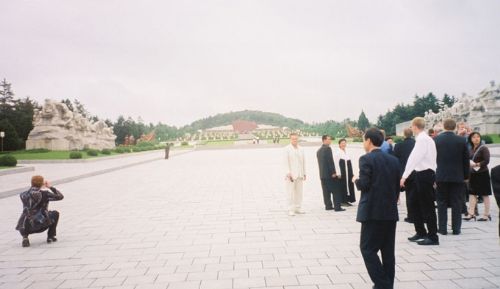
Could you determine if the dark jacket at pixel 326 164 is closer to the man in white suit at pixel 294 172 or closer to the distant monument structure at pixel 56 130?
the man in white suit at pixel 294 172

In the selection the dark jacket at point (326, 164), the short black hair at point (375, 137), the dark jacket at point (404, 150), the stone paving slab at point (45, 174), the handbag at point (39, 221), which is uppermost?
the short black hair at point (375, 137)

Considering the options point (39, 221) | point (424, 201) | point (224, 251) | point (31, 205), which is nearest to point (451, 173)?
point (424, 201)

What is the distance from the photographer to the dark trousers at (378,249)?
3.49 m

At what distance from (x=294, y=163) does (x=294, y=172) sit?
19cm

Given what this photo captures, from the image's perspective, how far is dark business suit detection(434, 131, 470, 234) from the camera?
5.80 meters

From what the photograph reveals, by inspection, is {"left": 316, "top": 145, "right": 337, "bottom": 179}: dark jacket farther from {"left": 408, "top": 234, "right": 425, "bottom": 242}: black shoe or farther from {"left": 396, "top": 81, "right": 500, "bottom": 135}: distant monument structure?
{"left": 396, "top": 81, "right": 500, "bottom": 135}: distant monument structure

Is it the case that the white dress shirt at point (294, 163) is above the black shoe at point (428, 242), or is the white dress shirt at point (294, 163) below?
above

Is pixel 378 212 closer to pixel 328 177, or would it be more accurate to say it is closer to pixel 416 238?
pixel 416 238

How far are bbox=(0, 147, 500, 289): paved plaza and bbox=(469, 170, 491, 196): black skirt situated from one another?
0.60 m

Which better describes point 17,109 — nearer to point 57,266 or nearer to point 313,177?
point 313,177

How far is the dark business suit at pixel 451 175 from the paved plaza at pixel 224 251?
0.34 meters

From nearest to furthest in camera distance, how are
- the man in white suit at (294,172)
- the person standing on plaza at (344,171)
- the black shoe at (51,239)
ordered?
the black shoe at (51,239), the man in white suit at (294,172), the person standing on plaza at (344,171)

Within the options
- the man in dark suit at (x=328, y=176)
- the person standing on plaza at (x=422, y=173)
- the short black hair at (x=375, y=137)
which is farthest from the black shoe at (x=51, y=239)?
the person standing on plaza at (x=422, y=173)

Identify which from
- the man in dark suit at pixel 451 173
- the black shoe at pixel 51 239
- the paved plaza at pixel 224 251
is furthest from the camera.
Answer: the black shoe at pixel 51 239
